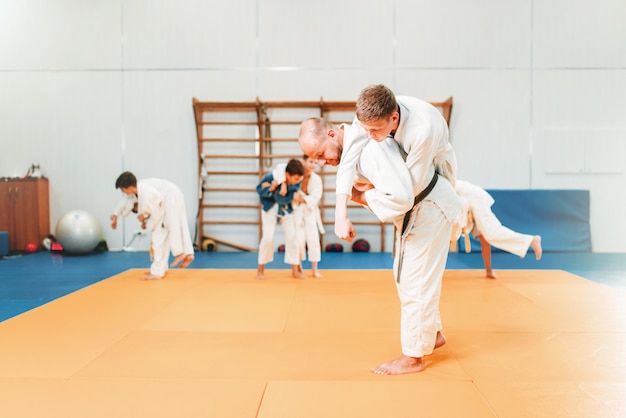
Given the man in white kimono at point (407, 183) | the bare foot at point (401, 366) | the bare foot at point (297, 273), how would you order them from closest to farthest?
the man in white kimono at point (407, 183), the bare foot at point (401, 366), the bare foot at point (297, 273)

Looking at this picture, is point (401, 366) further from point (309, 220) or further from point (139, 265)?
point (139, 265)

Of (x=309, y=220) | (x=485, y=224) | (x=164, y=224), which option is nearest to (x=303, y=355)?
(x=309, y=220)

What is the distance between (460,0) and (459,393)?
7.35 metres

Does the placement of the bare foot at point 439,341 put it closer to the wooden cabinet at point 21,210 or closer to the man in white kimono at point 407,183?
the man in white kimono at point 407,183

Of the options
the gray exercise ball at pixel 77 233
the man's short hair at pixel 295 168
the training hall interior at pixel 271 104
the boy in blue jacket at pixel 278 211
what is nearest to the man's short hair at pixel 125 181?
the boy in blue jacket at pixel 278 211

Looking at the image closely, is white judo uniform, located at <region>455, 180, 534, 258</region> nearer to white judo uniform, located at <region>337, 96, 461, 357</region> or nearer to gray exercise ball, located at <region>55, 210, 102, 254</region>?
white judo uniform, located at <region>337, 96, 461, 357</region>

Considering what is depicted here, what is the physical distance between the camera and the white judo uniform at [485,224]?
441 centimetres

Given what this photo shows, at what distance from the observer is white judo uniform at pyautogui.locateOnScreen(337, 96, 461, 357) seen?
6.58ft

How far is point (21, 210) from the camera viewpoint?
7.42m

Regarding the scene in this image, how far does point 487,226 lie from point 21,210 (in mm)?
7068

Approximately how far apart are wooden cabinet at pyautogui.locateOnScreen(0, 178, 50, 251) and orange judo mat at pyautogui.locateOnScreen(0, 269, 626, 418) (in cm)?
414

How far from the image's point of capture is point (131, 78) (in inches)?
307

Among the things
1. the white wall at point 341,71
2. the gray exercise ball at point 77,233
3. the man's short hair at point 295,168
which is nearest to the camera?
the man's short hair at point 295,168

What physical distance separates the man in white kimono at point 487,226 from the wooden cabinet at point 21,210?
661 cm
